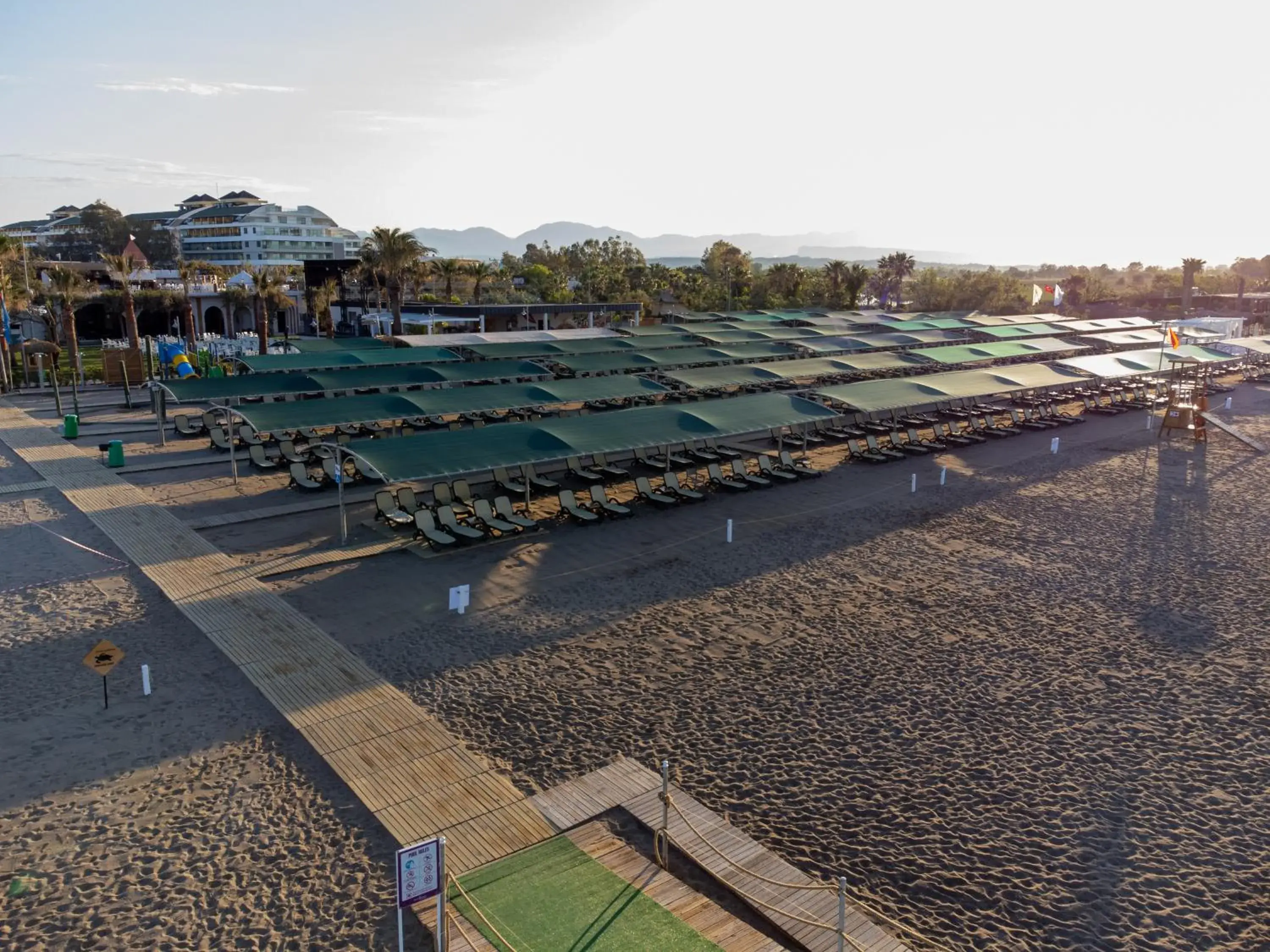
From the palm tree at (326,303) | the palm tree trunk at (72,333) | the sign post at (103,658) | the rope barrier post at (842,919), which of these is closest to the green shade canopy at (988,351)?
the rope barrier post at (842,919)

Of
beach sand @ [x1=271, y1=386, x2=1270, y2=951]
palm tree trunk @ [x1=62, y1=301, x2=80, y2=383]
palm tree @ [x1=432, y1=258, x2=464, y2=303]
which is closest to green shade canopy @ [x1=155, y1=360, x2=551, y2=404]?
beach sand @ [x1=271, y1=386, x2=1270, y2=951]

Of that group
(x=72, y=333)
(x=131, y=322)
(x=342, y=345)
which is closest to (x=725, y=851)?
(x=342, y=345)

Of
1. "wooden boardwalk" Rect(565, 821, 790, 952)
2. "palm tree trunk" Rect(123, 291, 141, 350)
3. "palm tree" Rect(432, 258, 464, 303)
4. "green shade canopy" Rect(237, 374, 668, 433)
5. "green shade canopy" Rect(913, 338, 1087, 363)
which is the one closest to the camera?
"wooden boardwalk" Rect(565, 821, 790, 952)

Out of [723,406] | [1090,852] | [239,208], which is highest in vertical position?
[239,208]

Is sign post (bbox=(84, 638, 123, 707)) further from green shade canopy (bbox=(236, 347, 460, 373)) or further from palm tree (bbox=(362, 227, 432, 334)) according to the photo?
palm tree (bbox=(362, 227, 432, 334))

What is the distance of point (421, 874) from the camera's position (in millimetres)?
6523

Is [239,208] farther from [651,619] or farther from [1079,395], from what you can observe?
[651,619]

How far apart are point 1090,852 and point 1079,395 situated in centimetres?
3400

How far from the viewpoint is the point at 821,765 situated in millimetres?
10141

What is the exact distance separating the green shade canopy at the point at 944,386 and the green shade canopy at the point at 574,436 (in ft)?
7.18

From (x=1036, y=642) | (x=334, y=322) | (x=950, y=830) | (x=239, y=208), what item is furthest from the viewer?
(x=239, y=208)

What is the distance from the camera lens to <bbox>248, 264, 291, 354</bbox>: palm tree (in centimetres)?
4474

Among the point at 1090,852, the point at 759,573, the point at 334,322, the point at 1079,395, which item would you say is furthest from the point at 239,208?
the point at 1090,852

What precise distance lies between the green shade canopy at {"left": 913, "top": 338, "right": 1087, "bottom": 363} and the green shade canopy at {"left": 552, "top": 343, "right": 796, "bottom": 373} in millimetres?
6630
